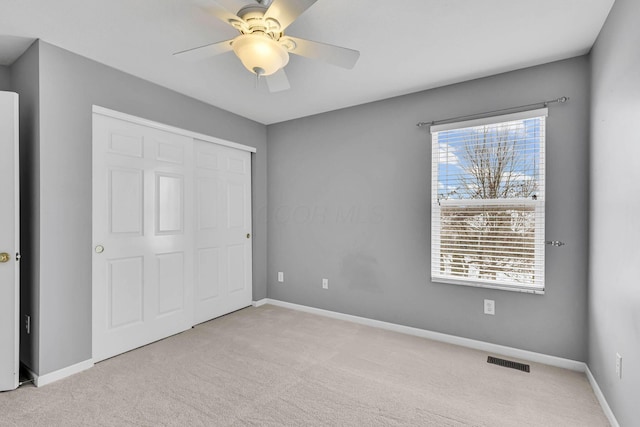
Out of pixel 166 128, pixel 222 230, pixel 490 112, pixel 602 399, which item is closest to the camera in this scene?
pixel 602 399

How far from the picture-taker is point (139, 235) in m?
2.89

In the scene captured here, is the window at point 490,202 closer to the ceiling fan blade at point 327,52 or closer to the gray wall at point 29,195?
the ceiling fan blade at point 327,52

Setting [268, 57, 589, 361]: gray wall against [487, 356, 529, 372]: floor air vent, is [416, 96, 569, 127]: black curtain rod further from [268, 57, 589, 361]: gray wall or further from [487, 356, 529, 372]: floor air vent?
[487, 356, 529, 372]: floor air vent

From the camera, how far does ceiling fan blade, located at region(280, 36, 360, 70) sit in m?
1.73

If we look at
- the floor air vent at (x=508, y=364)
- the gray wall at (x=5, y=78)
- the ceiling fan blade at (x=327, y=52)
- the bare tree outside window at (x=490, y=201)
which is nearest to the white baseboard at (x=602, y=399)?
the floor air vent at (x=508, y=364)

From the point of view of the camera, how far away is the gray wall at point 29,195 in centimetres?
228

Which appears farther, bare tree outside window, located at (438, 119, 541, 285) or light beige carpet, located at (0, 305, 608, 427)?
bare tree outside window, located at (438, 119, 541, 285)

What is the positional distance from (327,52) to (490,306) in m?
2.47

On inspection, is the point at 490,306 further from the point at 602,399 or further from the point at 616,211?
the point at 616,211

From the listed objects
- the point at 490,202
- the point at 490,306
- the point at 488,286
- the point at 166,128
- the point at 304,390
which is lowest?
the point at 304,390

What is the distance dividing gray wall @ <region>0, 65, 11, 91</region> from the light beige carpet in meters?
2.36

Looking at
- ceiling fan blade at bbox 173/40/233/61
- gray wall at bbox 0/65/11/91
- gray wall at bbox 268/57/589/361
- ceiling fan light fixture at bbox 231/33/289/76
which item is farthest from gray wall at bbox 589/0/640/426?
gray wall at bbox 0/65/11/91

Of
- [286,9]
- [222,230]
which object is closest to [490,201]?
[286,9]

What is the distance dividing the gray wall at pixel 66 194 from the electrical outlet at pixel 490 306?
3292 mm
